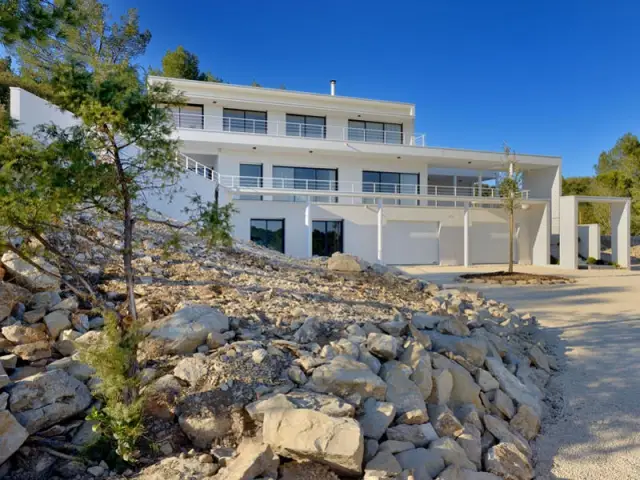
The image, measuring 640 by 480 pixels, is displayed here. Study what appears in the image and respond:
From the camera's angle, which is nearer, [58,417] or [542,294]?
[58,417]

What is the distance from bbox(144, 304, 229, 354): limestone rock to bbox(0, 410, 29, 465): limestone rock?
1.09 meters

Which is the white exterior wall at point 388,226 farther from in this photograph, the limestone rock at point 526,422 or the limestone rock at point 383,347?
the limestone rock at point 526,422

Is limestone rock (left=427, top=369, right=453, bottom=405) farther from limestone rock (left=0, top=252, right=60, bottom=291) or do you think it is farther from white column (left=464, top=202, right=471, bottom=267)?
white column (left=464, top=202, right=471, bottom=267)

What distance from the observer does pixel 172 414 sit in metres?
3.24

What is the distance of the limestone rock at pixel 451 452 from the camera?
3.27 metres

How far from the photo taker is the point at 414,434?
3393 millimetres

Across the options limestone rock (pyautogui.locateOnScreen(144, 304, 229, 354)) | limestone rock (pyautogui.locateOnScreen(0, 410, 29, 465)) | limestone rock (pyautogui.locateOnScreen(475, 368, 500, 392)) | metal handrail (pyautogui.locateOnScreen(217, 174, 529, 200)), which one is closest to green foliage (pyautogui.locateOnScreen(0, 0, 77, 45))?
limestone rock (pyautogui.locateOnScreen(144, 304, 229, 354))

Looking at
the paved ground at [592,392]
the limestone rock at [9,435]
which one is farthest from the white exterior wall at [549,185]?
the limestone rock at [9,435]

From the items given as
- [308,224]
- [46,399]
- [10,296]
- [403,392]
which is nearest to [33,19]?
[10,296]

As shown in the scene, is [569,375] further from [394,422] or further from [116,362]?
[116,362]

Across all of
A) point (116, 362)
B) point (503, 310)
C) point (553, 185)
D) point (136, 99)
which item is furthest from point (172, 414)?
point (553, 185)

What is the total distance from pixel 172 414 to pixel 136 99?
238 centimetres

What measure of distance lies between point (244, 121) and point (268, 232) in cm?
743

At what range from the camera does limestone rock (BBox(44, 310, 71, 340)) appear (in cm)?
390
